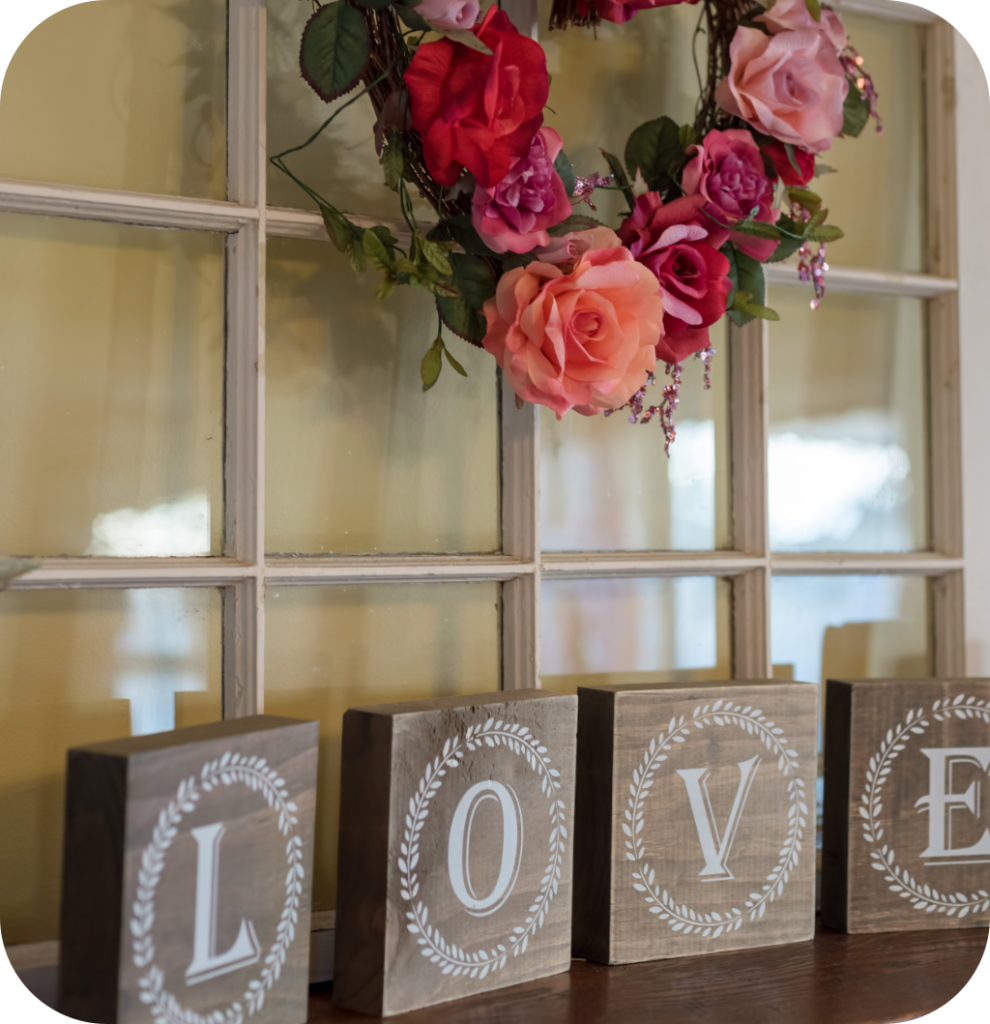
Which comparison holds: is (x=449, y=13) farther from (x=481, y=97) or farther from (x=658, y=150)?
(x=658, y=150)

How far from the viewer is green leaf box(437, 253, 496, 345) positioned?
3.29ft

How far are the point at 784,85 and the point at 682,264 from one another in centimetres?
23

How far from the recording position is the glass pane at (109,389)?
978 millimetres

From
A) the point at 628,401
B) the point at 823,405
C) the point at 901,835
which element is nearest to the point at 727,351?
the point at 823,405

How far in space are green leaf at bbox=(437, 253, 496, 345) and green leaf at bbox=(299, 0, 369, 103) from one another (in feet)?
0.61

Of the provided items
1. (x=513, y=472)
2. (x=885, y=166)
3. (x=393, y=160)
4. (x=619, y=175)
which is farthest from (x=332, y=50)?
(x=885, y=166)

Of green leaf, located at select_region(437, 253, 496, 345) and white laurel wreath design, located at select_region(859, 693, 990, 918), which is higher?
green leaf, located at select_region(437, 253, 496, 345)

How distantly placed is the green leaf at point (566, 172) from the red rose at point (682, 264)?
82 mm

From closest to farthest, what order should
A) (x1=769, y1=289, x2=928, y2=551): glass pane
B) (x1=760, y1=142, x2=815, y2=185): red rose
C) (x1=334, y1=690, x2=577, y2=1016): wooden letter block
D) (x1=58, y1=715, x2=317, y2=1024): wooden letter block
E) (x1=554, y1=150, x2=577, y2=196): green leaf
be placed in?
(x1=58, y1=715, x2=317, y2=1024): wooden letter block → (x1=334, y1=690, x2=577, y2=1016): wooden letter block → (x1=554, y1=150, x2=577, y2=196): green leaf → (x1=760, y1=142, x2=815, y2=185): red rose → (x1=769, y1=289, x2=928, y2=551): glass pane

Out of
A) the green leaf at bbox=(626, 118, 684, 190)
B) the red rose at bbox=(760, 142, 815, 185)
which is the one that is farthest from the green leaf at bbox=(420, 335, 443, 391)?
the red rose at bbox=(760, 142, 815, 185)

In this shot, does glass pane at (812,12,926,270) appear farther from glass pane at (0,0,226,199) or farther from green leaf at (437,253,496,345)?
glass pane at (0,0,226,199)

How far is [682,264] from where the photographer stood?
1045 mm

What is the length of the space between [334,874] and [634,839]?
318 millimetres

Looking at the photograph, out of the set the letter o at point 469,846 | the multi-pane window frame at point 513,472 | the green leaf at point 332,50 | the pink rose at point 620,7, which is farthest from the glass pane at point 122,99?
the letter o at point 469,846
